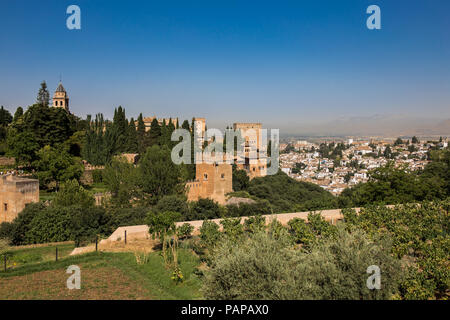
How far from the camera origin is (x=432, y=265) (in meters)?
6.77

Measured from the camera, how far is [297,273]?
5.06 m

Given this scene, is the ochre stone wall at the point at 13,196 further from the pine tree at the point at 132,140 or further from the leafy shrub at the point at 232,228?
the pine tree at the point at 132,140

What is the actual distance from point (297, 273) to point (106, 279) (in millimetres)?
4251

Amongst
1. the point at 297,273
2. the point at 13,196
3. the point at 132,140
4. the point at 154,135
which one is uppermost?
the point at 154,135

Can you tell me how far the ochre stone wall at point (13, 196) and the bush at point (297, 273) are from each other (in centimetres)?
1327

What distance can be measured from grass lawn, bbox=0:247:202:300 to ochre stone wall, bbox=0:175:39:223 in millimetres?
8395

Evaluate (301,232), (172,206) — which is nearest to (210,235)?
(301,232)

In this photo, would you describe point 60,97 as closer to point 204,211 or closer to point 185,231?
point 204,211

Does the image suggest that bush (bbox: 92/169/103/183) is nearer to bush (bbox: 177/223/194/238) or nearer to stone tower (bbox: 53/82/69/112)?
bush (bbox: 177/223/194/238)

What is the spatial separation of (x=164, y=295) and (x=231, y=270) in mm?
1811

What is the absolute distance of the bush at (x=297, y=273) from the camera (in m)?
4.96

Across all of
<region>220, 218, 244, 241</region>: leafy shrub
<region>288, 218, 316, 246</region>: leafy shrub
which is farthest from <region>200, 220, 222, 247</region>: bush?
<region>288, 218, 316, 246</region>: leafy shrub
